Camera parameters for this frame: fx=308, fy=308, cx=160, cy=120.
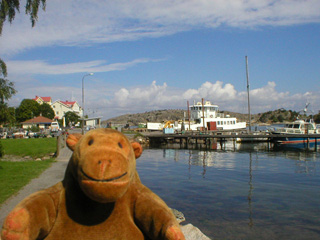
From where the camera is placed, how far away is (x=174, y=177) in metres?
17.8

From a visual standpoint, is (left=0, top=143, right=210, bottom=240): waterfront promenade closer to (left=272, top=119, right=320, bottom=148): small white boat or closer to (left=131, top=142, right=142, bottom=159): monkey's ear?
(left=131, top=142, right=142, bottom=159): monkey's ear

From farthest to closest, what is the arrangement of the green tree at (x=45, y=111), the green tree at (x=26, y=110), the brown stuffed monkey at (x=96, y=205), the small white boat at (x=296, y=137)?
the green tree at (x=45, y=111) → the green tree at (x=26, y=110) → the small white boat at (x=296, y=137) → the brown stuffed monkey at (x=96, y=205)

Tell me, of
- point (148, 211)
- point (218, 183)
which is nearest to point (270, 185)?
Answer: point (218, 183)

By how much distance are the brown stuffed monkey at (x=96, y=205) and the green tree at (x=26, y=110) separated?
238 ft

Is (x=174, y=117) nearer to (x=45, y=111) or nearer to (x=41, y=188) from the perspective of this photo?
(x=45, y=111)

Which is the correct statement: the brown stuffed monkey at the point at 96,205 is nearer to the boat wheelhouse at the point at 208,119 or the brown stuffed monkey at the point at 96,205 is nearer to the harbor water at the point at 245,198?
the harbor water at the point at 245,198

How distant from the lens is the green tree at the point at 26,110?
70.8m

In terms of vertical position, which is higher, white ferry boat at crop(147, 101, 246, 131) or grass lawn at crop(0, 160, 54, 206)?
white ferry boat at crop(147, 101, 246, 131)

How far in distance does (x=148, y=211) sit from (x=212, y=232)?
20.7 feet

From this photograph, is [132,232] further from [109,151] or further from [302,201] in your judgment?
[302,201]

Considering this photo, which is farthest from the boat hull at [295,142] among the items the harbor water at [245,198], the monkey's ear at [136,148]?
the monkey's ear at [136,148]

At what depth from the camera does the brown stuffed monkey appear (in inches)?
96.3

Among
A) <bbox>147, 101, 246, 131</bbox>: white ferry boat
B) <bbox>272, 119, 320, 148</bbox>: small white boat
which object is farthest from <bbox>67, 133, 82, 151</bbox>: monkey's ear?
<bbox>147, 101, 246, 131</bbox>: white ferry boat

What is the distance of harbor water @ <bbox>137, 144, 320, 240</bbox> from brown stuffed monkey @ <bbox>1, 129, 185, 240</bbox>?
591cm
